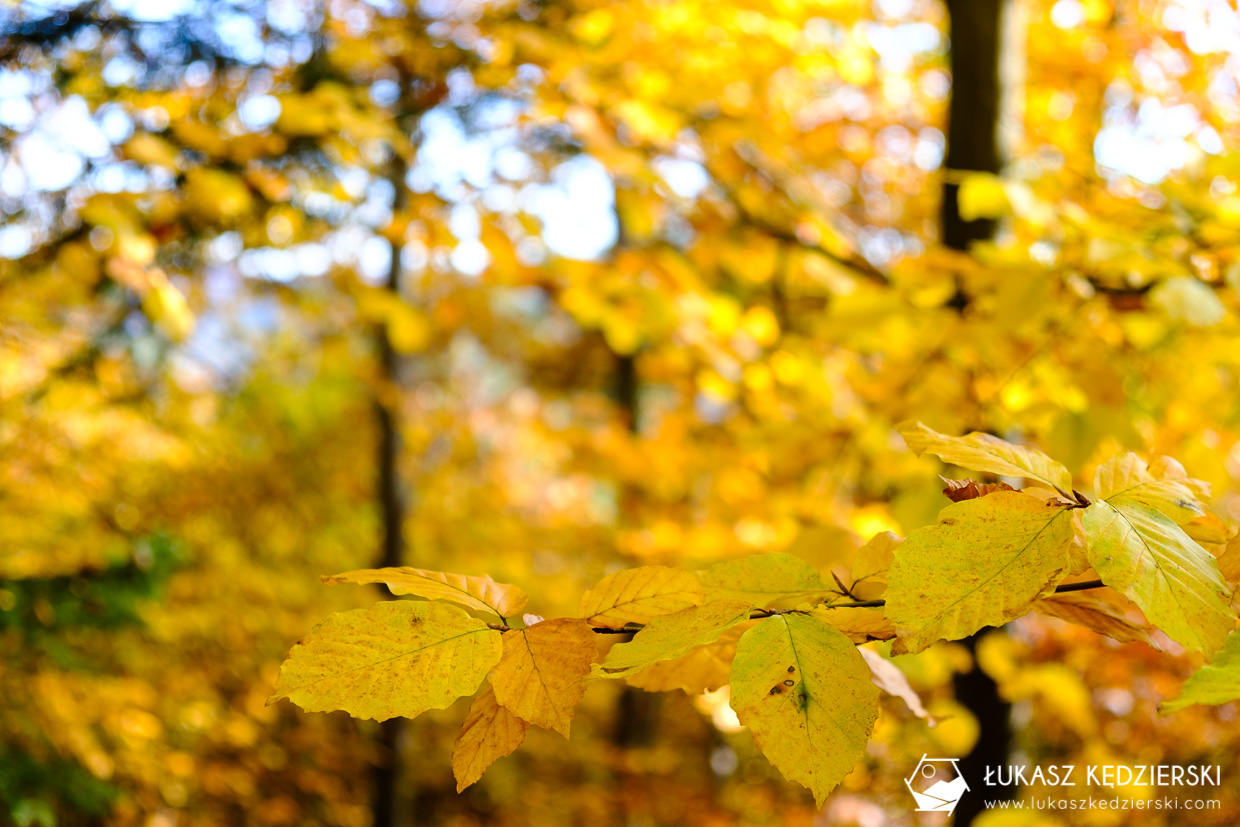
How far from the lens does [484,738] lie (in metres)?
0.55

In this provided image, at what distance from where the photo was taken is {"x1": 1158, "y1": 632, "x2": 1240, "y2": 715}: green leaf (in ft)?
1.31

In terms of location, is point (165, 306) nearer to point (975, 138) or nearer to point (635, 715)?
point (975, 138)

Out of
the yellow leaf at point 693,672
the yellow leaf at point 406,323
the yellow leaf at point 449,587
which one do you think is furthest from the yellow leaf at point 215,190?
the yellow leaf at point 693,672

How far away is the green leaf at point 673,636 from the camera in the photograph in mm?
479

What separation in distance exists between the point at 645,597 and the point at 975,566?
0.22m

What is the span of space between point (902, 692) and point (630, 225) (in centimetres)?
171

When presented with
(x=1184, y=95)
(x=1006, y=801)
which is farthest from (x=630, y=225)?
(x=1184, y=95)

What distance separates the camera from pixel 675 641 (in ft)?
1.62

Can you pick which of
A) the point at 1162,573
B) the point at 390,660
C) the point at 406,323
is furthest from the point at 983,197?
the point at 406,323

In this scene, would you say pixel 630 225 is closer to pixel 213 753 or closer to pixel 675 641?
pixel 675 641

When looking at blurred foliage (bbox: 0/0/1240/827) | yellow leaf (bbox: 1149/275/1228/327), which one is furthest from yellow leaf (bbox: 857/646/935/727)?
yellow leaf (bbox: 1149/275/1228/327)

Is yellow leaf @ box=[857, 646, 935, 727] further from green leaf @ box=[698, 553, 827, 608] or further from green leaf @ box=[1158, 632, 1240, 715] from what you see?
green leaf @ box=[1158, 632, 1240, 715]

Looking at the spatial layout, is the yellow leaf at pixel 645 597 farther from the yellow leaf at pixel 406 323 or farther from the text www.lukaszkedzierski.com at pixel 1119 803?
the yellow leaf at pixel 406 323

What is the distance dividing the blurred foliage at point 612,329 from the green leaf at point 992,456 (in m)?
0.26
